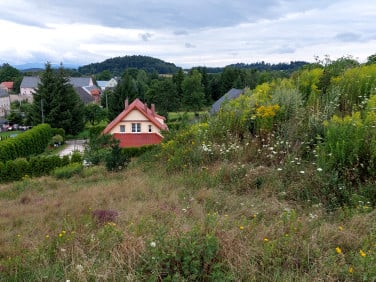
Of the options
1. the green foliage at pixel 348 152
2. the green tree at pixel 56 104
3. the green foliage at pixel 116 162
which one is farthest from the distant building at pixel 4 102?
the green foliage at pixel 348 152

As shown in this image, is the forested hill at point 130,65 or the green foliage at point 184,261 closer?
the green foliage at point 184,261

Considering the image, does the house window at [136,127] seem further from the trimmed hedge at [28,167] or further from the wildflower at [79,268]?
the wildflower at [79,268]

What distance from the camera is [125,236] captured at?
3.08 meters

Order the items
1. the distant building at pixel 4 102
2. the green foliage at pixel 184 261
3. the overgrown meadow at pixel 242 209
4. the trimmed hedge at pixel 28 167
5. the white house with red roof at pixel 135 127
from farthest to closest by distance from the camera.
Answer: the distant building at pixel 4 102 → the white house with red roof at pixel 135 127 → the trimmed hedge at pixel 28 167 → the overgrown meadow at pixel 242 209 → the green foliage at pixel 184 261

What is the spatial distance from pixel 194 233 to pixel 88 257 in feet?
3.28

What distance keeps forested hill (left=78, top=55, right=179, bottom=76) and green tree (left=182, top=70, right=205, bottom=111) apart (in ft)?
289

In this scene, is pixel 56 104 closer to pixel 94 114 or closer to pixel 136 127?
pixel 94 114

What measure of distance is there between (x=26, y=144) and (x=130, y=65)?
5385 inches

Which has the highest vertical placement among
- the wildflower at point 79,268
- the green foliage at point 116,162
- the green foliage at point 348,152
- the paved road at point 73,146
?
the green foliage at point 348,152

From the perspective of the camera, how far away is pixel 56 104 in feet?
Result: 116

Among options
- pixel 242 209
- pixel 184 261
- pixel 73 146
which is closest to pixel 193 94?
pixel 73 146

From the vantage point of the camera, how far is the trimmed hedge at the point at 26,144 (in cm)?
2328

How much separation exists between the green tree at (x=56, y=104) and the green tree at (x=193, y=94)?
73.7ft

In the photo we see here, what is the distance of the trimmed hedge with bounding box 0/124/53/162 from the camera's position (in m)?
23.3
